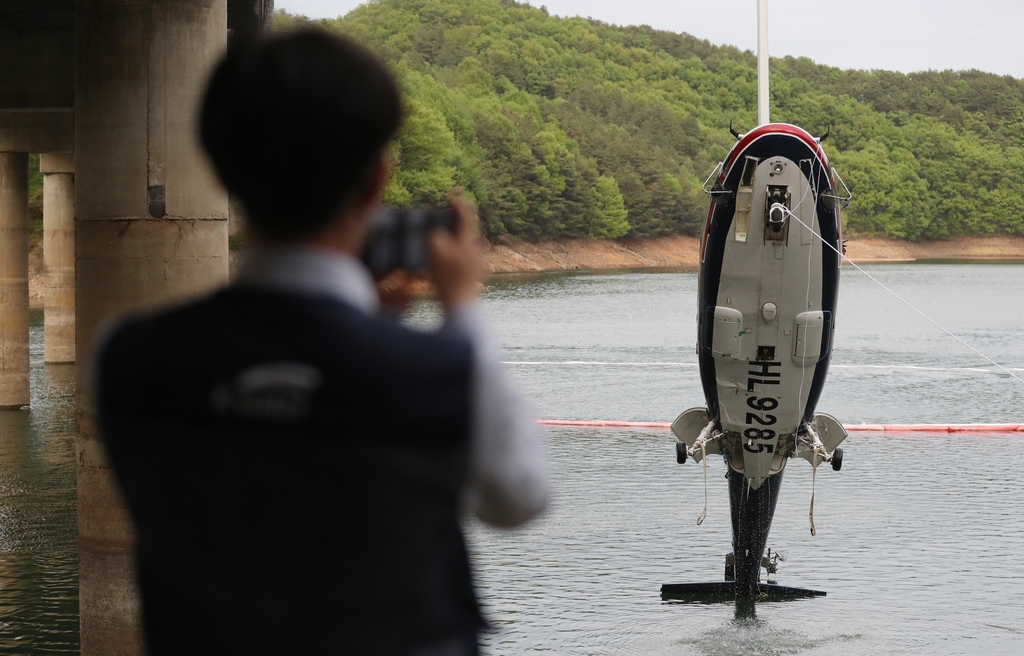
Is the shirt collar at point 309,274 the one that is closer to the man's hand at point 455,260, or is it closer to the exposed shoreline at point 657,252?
the man's hand at point 455,260

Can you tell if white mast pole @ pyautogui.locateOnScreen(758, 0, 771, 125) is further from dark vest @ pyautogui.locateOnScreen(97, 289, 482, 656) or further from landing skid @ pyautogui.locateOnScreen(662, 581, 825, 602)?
dark vest @ pyautogui.locateOnScreen(97, 289, 482, 656)

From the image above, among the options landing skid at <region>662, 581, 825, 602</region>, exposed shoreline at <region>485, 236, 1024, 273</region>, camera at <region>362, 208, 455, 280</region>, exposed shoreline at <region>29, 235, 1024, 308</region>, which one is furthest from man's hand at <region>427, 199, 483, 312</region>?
exposed shoreline at <region>485, 236, 1024, 273</region>

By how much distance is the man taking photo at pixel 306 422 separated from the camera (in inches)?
84.6

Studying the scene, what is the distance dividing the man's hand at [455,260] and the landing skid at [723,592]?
13524mm

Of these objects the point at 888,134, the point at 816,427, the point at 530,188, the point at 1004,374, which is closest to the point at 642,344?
the point at 1004,374

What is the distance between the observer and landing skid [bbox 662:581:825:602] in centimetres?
1534

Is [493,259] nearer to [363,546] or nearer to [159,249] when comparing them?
[159,249]

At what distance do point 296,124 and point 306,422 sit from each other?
51 centimetres

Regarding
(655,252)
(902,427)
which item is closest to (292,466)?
(902,427)

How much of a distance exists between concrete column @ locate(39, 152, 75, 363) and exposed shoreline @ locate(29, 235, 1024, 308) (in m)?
66.6

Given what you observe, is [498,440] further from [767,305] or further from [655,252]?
[655,252]

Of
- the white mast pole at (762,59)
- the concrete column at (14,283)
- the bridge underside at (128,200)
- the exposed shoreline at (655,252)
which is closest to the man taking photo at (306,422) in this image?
the bridge underside at (128,200)

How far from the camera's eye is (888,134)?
173625mm

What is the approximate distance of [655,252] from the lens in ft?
459
